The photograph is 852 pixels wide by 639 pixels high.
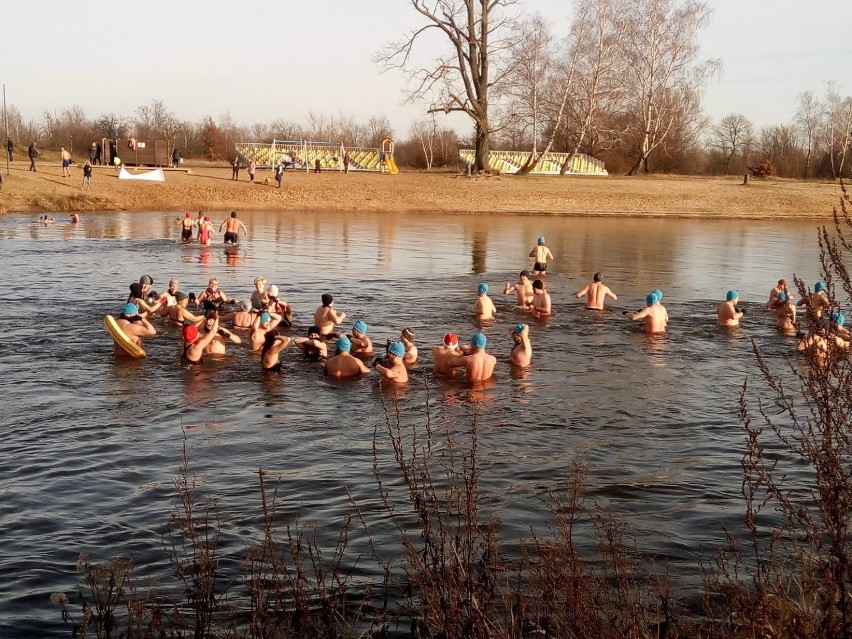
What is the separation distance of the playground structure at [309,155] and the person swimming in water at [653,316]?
118ft

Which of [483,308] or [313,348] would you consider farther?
[483,308]

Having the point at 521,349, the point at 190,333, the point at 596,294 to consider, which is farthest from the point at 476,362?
the point at 596,294

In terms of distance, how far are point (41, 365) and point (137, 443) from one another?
411cm

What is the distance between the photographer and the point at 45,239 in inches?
1116

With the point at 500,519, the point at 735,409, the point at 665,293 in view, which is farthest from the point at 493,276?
the point at 500,519

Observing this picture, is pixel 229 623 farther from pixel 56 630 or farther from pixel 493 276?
pixel 493 276

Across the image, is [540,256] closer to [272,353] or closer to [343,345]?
[343,345]

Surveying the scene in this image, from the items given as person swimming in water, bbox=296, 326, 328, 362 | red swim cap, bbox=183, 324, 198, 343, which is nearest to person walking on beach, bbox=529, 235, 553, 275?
person swimming in water, bbox=296, 326, 328, 362

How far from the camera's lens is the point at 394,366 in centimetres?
1243

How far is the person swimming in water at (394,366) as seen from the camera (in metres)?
12.4

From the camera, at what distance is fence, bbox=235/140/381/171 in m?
50.8

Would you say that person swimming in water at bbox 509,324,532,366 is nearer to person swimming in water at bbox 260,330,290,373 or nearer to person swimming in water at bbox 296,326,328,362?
person swimming in water at bbox 296,326,328,362

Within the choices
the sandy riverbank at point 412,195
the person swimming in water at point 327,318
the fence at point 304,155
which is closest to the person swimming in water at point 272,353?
the person swimming in water at point 327,318

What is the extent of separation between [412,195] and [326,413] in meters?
34.3
